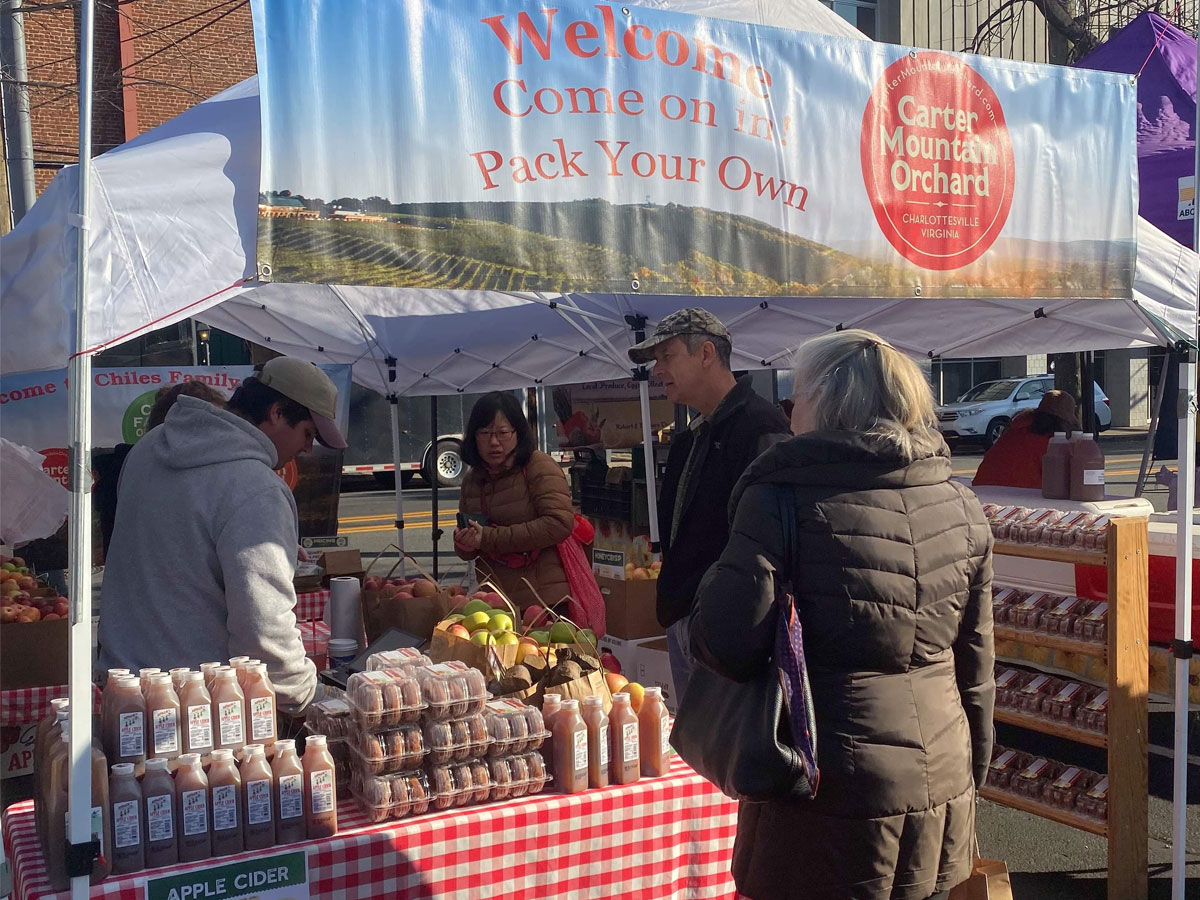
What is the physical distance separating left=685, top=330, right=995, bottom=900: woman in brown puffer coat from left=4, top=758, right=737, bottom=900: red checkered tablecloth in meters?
0.67

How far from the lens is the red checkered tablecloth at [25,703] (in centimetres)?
449

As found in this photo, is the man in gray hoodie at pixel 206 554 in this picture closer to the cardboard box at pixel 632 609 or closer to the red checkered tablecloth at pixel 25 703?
the red checkered tablecloth at pixel 25 703

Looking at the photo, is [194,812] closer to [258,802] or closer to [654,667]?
[258,802]

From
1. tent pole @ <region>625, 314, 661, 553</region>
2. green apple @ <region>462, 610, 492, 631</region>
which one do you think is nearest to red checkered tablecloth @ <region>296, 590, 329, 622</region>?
tent pole @ <region>625, 314, 661, 553</region>

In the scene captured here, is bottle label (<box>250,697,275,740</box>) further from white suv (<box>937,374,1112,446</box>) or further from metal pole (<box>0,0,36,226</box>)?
white suv (<box>937,374,1112,446</box>)

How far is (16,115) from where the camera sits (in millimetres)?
7980

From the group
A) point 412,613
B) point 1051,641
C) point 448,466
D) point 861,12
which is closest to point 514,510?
point 412,613

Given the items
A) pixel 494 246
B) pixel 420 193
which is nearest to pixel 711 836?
pixel 494 246

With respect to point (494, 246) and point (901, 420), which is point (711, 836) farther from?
point (494, 246)

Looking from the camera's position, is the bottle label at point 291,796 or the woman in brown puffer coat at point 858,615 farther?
the bottle label at point 291,796

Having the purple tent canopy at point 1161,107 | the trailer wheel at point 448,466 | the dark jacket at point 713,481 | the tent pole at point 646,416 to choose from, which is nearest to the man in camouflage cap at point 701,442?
the dark jacket at point 713,481

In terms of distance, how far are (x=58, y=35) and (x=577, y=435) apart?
48.5ft

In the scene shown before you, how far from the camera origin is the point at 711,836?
9.86ft

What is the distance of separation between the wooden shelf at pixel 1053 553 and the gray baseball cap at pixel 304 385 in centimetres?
289
